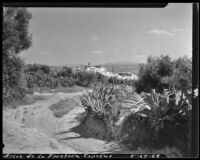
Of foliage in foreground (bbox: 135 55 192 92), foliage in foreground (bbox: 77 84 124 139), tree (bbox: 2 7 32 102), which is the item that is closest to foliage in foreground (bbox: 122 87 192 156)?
foliage in foreground (bbox: 77 84 124 139)

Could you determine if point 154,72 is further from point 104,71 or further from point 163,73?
point 104,71

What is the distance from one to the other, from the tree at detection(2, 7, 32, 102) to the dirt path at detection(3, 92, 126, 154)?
497 mm

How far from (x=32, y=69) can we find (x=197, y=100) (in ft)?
10.8

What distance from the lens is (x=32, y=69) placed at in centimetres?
619

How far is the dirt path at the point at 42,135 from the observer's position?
4891 millimetres

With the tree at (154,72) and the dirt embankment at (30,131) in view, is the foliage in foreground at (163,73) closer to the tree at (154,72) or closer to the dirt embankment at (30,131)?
the tree at (154,72)

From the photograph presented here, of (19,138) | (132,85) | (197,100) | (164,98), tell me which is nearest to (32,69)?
(19,138)

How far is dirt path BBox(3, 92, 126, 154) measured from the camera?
16.0 ft

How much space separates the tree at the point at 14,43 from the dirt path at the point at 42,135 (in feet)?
1.63

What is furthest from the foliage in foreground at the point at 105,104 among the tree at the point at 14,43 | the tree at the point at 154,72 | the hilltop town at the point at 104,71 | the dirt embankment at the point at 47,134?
the tree at the point at 14,43

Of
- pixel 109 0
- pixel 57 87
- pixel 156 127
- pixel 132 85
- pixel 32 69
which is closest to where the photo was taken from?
pixel 109 0

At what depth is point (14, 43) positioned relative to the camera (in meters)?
5.52

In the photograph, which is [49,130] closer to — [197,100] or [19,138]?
[19,138]

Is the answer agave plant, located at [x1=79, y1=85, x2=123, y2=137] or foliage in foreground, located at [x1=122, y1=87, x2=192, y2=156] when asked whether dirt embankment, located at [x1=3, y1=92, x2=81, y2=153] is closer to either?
agave plant, located at [x1=79, y1=85, x2=123, y2=137]
